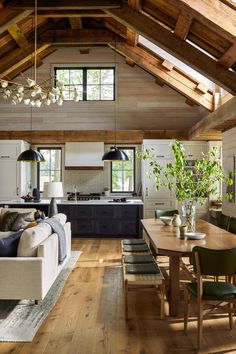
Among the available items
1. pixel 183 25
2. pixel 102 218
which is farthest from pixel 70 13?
pixel 102 218

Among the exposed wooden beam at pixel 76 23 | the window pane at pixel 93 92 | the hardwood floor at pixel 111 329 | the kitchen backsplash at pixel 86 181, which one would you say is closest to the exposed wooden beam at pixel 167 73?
the exposed wooden beam at pixel 76 23

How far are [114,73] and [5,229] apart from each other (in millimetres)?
5616

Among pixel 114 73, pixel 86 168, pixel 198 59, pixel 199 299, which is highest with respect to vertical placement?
pixel 114 73

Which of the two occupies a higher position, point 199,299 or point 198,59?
point 198,59

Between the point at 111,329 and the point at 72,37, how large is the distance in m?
6.73

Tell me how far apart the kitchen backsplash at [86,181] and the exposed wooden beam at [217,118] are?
2.78 meters

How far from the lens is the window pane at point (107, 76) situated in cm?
1027

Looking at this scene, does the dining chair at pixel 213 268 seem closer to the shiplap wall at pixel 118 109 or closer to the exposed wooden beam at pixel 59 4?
the exposed wooden beam at pixel 59 4

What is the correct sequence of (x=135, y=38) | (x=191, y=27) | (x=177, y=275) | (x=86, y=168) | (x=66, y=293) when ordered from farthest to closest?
1. (x=86, y=168)
2. (x=135, y=38)
3. (x=191, y=27)
4. (x=66, y=293)
5. (x=177, y=275)

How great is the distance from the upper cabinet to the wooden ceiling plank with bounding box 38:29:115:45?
8.34 ft

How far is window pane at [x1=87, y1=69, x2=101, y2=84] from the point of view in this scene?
10289mm

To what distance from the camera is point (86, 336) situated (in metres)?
3.27

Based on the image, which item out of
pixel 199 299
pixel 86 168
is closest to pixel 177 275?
pixel 199 299

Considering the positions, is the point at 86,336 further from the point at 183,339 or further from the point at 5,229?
the point at 5,229
